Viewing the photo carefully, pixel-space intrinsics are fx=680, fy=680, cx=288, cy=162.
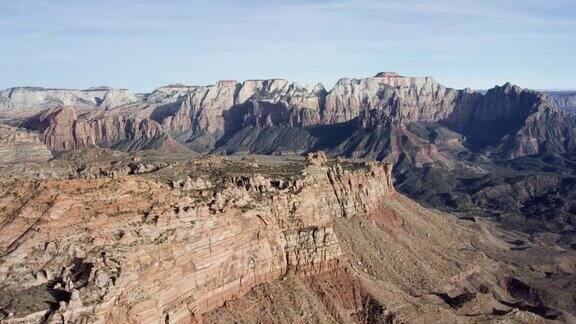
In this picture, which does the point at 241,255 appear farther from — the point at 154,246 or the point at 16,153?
the point at 16,153

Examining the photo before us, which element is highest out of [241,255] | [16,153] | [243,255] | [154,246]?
[154,246]

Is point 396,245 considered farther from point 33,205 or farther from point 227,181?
point 33,205

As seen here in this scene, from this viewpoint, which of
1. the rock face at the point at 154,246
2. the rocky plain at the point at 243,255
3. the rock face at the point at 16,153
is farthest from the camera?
the rock face at the point at 16,153

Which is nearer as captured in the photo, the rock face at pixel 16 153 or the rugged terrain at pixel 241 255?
the rugged terrain at pixel 241 255

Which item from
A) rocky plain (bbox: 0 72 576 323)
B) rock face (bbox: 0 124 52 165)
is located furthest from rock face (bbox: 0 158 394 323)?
rock face (bbox: 0 124 52 165)

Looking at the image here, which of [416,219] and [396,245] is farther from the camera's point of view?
[416,219]

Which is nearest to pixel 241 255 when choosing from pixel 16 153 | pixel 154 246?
pixel 154 246

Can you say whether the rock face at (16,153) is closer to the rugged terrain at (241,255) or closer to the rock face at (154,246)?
the rugged terrain at (241,255)

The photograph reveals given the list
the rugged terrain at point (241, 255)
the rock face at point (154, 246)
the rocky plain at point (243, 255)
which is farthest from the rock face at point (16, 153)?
the rock face at point (154, 246)

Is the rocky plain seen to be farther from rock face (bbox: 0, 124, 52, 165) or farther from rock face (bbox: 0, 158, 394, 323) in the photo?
rock face (bbox: 0, 124, 52, 165)

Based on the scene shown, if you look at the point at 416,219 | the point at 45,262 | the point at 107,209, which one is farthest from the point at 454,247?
the point at 45,262

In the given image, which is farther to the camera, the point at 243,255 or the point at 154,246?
the point at 243,255
